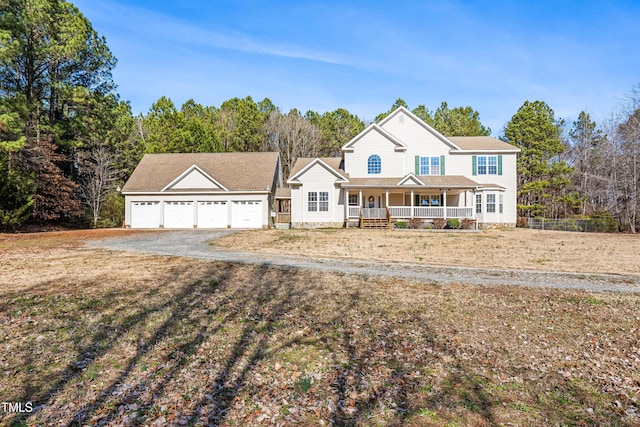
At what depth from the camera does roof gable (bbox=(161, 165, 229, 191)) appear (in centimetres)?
2605

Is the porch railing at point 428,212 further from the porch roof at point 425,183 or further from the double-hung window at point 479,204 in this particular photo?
the double-hung window at point 479,204

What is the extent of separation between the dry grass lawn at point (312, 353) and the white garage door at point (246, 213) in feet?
56.1

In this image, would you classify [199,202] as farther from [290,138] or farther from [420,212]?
[290,138]

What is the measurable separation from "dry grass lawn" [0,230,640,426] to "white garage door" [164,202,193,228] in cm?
1758

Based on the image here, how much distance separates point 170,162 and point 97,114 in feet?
23.8

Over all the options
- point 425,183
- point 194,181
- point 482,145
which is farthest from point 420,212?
point 194,181

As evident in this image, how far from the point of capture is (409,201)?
2742 cm

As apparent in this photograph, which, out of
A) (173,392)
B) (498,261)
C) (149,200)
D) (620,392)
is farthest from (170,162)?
(620,392)

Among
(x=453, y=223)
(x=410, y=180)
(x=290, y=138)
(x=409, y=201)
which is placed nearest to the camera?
(x=453, y=223)

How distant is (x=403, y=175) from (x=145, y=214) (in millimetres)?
18253

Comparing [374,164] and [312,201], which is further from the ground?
[374,164]

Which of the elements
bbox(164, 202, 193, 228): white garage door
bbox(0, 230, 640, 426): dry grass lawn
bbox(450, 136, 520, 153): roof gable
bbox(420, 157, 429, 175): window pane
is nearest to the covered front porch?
bbox(420, 157, 429, 175): window pane

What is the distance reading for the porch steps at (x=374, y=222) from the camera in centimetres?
2434

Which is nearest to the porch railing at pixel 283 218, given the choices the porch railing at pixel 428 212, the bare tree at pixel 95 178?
the porch railing at pixel 428 212
